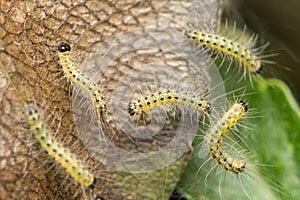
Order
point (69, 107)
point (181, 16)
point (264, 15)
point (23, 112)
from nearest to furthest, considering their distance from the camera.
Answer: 1. point (23, 112)
2. point (69, 107)
3. point (181, 16)
4. point (264, 15)

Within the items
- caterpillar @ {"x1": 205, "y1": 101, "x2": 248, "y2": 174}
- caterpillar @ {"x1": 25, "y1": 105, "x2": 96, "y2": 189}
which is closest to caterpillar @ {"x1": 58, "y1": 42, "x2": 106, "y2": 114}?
caterpillar @ {"x1": 25, "y1": 105, "x2": 96, "y2": 189}

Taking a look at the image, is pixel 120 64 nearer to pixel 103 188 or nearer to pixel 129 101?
pixel 129 101

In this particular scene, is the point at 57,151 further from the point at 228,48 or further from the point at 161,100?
the point at 228,48

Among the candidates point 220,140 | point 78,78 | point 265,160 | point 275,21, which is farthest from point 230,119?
point 275,21

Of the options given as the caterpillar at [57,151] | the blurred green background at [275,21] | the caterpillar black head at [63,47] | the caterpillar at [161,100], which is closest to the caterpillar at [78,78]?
the caterpillar black head at [63,47]

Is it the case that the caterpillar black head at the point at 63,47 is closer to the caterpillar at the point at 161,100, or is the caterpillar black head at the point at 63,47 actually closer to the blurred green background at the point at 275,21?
the caterpillar at the point at 161,100

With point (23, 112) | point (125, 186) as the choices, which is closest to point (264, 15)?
point (125, 186)
